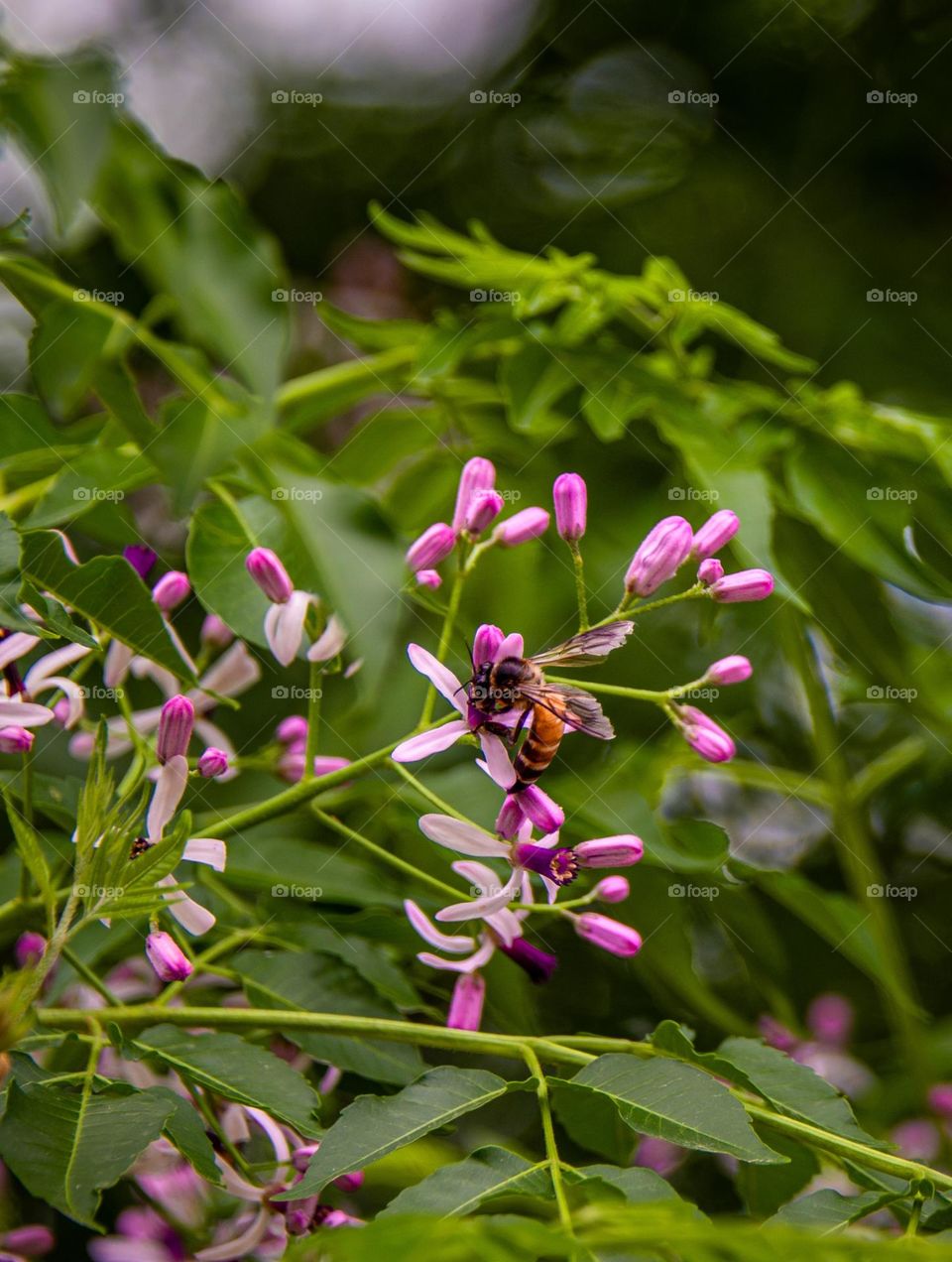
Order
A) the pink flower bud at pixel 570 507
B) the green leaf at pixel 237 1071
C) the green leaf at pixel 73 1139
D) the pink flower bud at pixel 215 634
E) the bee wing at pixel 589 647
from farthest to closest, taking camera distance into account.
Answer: the pink flower bud at pixel 215 634 < the pink flower bud at pixel 570 507 < the bee wing at pixel 589 647 < the green leaf at pixel 237 1071 < the green leaf at pixel 73 1139

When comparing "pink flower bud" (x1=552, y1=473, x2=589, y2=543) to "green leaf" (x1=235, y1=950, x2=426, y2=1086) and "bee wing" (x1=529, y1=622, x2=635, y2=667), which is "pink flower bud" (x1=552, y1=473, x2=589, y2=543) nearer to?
"bee wing" (x1=529, y1=622, x2=635, y2=667)

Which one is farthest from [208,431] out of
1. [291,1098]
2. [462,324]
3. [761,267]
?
[761,267]

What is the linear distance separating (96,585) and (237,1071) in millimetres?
360

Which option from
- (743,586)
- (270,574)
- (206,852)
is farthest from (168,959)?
(743,586)

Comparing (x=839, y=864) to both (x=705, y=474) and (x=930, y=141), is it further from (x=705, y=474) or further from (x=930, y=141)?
(x=930, y=141)

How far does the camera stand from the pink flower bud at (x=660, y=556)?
0.94m

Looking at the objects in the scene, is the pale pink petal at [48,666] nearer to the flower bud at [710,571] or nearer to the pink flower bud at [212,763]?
the pink flower bud at [212,763]

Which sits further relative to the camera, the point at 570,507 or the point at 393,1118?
the point at 570,507

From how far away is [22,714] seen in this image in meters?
0.89

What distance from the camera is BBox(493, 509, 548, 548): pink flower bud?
41.1 inches

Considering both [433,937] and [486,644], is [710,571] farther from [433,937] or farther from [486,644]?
[433,937]

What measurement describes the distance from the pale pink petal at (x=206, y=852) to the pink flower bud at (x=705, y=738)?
37 cm

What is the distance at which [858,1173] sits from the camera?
0.84 meters

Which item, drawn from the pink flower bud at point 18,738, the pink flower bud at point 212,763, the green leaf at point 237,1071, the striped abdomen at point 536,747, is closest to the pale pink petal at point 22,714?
the pink flower bud at point 18,738
